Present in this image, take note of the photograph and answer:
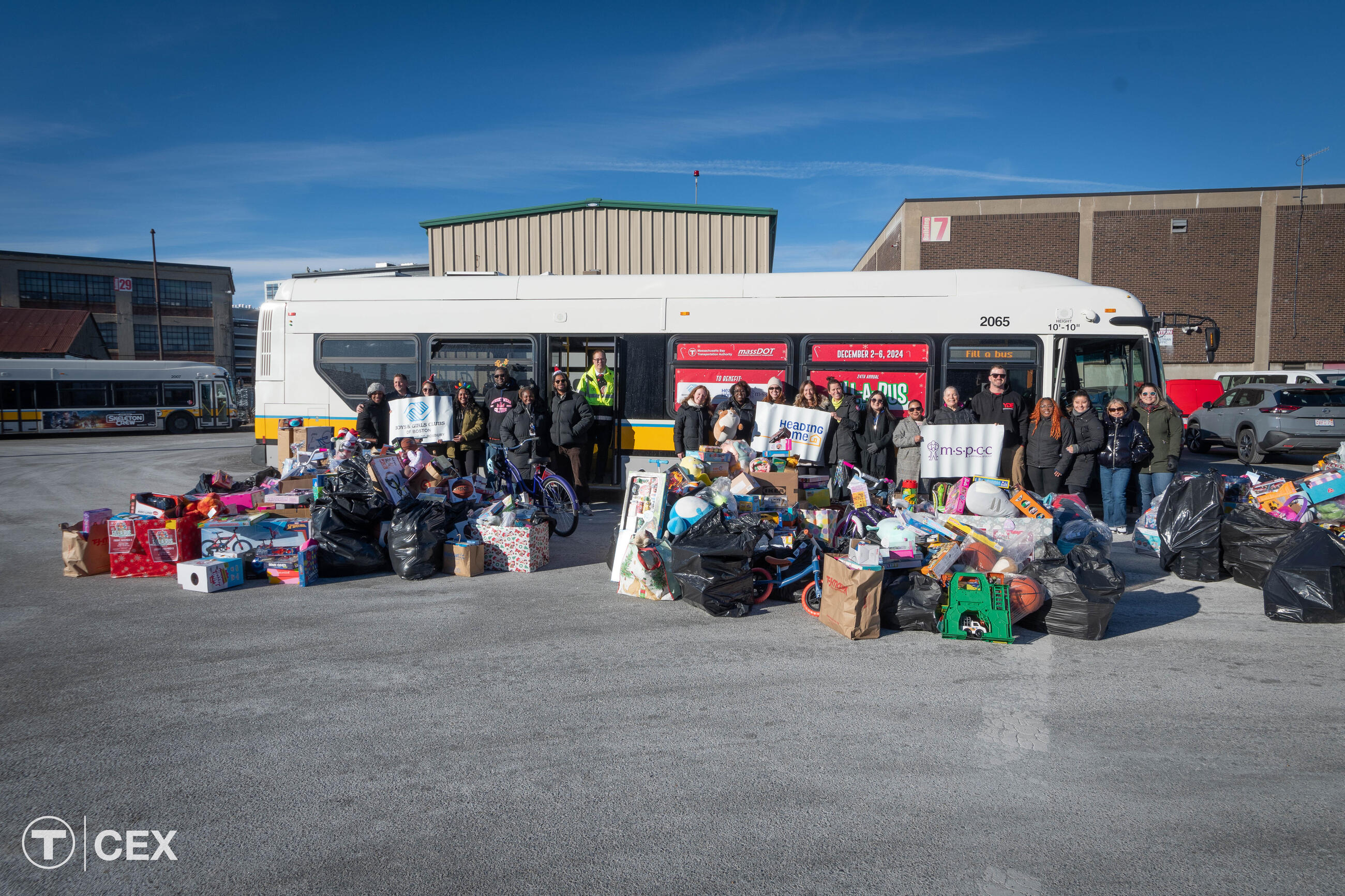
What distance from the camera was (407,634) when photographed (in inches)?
215

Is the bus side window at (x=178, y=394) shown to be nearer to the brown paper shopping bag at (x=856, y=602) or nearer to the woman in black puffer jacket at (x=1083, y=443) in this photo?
the woman in black puffer jacket at (x=1083, y=443)

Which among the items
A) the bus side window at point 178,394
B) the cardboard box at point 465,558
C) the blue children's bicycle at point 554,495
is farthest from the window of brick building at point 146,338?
the cardboard box at point 465,558

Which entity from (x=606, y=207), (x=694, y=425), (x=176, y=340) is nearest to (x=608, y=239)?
(x=606, y=207)

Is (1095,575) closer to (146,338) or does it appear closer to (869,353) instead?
(869,353)

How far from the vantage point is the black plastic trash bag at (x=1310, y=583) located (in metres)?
5.72

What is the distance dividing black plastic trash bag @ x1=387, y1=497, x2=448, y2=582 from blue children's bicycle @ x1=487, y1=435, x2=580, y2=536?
1.98 meters

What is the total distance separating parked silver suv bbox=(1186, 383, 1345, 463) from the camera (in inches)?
612

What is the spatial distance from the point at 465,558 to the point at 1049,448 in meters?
6.84

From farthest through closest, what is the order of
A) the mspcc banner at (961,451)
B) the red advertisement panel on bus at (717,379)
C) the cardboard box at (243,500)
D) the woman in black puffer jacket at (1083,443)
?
the red advertisement panel on bus at (717,379) < the mspcc banner at (961,451) < the woman in black puffer jacket at (1083,443) < the cardboard box at (243,500)

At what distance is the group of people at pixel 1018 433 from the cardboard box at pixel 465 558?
3.52 metres

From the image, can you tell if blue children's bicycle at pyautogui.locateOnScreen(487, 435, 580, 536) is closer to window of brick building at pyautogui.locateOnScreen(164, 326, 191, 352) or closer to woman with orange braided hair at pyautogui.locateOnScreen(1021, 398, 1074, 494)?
woman with orange braided hair at pyautogui.locateOnScreen(1021, 398, 1074, 494)

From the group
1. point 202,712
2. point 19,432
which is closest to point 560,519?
point 202,712

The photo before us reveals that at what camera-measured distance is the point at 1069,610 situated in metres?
5.41

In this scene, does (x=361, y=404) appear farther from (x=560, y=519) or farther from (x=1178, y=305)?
(x=1178, y=305)
